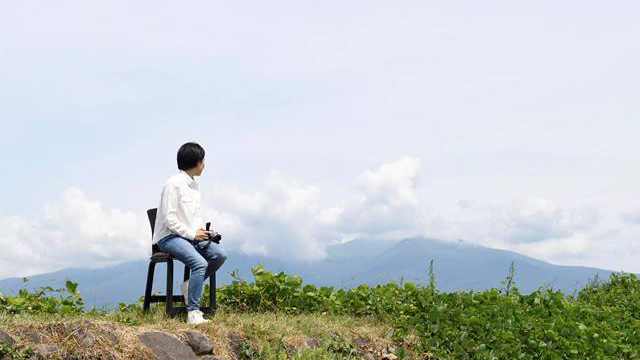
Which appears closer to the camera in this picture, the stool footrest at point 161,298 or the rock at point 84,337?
the rock at point 84,337

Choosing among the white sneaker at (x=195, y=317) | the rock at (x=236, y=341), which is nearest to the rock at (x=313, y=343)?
the rock at (x=236, y=341)

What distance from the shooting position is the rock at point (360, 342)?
872cm

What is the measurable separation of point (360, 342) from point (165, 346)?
247cm

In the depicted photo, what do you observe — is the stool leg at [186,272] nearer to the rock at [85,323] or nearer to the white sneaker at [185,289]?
the white sneaker at [185,289]

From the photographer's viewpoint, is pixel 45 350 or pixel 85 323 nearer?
pixel 45 350

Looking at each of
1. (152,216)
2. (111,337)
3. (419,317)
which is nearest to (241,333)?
(111,337)

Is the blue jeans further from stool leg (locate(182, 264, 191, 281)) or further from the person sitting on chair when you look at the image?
stool leg (locate(182, 264, 191, 281))

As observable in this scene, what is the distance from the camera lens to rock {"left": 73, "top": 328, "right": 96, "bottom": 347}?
6.92 metres

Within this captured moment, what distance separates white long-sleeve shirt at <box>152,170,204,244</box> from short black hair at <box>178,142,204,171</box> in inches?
3.6

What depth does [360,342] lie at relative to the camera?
28.8ft

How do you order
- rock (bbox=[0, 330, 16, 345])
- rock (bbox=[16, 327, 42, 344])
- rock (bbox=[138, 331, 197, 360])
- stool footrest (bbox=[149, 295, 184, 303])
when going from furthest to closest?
stool footrest (bbox=[149, 295, 184, 303])
rock (bbox=[138, 331, 197, 360])
rock (bbox=[16, 327, 42, 344])
rock (bbox=[0, 330, 16, 345])

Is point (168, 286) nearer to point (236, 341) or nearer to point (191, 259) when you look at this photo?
point (191, 259)

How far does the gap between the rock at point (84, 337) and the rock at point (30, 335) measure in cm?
31

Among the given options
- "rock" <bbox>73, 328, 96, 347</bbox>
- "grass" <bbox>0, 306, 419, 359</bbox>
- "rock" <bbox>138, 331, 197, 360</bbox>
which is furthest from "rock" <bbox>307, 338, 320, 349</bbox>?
"rock" <bbox>73, 328, 96, 347</bbox>
